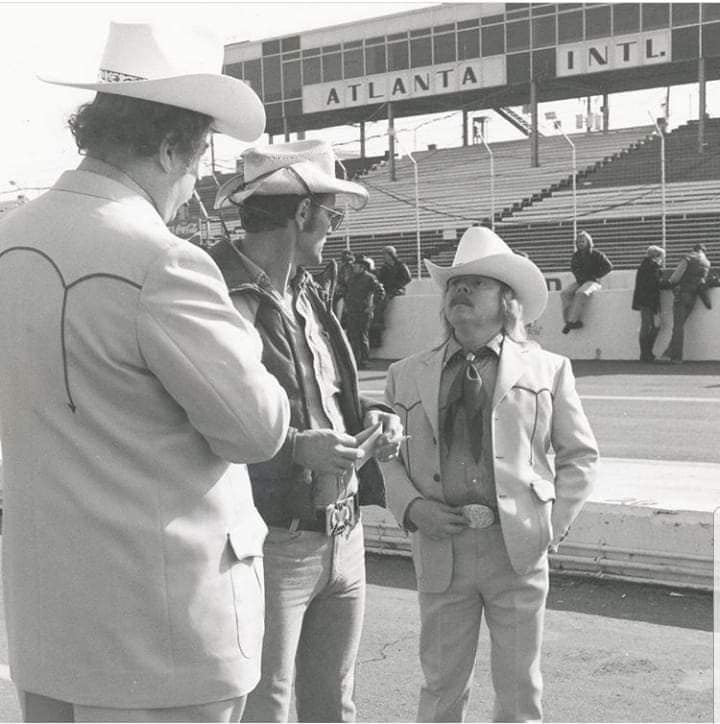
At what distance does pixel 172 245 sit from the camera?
2.01 metres

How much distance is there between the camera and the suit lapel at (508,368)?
350 centimetres

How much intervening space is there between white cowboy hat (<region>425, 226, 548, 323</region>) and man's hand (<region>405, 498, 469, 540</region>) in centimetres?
74

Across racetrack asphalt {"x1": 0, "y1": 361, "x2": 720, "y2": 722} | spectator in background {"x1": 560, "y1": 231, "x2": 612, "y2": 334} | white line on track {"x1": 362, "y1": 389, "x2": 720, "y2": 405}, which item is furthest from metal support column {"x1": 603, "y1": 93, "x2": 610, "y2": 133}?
racetrack asphalt {"x1": 0, "y1": 361, "x2": 720, "y2": 722}

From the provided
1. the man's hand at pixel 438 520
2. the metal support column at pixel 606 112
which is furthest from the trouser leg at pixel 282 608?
the metal support column at pixel 606 112

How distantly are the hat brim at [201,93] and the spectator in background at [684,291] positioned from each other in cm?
1474

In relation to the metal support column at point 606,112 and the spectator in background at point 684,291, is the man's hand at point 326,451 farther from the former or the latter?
the metal support column at point 606,112

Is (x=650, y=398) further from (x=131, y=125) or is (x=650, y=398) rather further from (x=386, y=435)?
(x=131, y=125)

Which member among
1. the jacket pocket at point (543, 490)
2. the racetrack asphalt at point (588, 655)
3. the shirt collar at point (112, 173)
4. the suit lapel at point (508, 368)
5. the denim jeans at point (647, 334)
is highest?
the shirt collar at point (112, 173)

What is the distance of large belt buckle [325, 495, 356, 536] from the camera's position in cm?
299

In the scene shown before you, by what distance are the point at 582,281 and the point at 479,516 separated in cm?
1497

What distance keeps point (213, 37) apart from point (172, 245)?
488 millimetres

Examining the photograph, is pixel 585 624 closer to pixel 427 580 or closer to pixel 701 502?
pixel 701 502

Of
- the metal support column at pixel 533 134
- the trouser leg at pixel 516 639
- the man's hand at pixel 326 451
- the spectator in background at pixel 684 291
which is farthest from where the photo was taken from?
the metal support column at pixel 533 134

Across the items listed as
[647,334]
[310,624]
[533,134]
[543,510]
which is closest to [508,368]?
[543,510]
